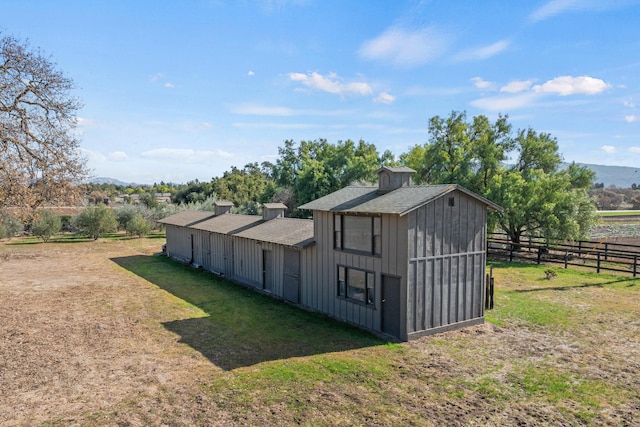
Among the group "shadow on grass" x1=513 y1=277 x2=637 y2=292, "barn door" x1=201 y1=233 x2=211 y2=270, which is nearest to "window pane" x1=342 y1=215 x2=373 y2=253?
"shadow on grass" x1=513 y1=277 x2=637 y2=292

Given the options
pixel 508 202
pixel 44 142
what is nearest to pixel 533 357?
pixel 44 142

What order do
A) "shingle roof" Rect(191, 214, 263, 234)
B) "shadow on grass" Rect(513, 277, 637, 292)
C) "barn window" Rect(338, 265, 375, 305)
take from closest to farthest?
"barn window" Rect(338, 265, 375, 305) < "shadow on grass" Rect(513, 277, 637, 292) < "shingle roof" Rect(191, 214, 263, 234)

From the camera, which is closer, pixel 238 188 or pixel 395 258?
pixel 395 258

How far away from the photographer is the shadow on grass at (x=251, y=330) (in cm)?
1166

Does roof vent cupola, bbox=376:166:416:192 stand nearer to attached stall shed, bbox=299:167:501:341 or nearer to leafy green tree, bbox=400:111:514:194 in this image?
attached stall shed, bbox=299:167:501:341

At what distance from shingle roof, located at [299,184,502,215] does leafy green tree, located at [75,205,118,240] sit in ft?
101

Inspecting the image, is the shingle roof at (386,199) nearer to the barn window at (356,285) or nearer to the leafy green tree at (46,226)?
the barn window at (356,285)

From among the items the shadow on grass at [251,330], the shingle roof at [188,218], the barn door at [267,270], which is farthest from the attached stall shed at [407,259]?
the shingle roof at [188,218]

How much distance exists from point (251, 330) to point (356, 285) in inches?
150

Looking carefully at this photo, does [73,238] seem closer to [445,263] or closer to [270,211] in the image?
[270,211]

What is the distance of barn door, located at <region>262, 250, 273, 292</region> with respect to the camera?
1869cm

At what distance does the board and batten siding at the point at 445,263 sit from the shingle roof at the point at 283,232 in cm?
481

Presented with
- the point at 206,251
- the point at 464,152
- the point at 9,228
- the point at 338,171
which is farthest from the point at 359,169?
the point at 9,228

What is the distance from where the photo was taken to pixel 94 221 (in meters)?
39.2
